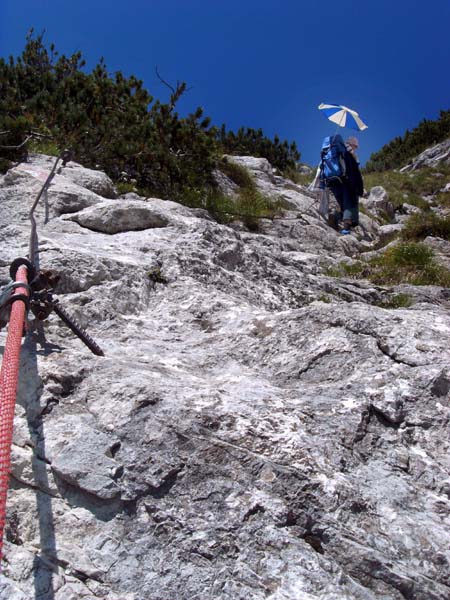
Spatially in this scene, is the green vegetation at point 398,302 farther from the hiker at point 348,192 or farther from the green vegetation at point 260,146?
the green vegetation at point 260,146

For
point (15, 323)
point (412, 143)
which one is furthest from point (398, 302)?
point (412, 143)

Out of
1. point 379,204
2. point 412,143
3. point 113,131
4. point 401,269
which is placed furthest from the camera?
point 412,143

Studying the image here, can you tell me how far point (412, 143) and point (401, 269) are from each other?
1142 inches

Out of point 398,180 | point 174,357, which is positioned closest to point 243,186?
point 174,357

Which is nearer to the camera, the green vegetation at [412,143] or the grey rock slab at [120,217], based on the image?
the grey rock slab at [120,217]

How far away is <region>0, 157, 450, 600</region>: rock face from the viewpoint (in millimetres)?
1974

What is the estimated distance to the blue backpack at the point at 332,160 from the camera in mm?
11781

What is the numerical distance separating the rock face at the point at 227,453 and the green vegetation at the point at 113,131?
4.28 m

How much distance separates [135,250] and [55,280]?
1.59 m

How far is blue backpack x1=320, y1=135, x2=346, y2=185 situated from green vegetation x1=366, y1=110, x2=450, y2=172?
20.0 meters

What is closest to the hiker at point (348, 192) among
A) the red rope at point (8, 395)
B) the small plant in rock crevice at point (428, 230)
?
the small plant in rock crevice at point (428, 230)

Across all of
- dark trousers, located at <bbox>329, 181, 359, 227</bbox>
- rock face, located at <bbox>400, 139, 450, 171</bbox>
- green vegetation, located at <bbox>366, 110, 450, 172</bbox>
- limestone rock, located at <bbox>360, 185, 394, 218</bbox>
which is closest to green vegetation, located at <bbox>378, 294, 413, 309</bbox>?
dark trousers, located at <bbox>329, 181, 359, 227</bbox>

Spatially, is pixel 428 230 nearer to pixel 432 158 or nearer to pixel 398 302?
pixel 398 302

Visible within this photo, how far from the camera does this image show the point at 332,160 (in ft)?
39.3
